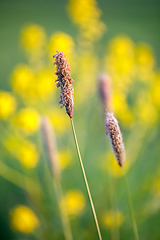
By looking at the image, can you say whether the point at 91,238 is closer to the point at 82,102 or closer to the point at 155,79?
the point at 82,102

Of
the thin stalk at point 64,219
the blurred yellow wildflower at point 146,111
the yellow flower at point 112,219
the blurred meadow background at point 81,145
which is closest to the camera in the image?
the thin stalk at point 64,219

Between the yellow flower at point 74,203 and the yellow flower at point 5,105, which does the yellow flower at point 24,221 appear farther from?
the yellow flower at point 5,105

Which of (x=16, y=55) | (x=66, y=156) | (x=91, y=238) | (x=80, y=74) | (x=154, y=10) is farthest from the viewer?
(x=154, y=10)

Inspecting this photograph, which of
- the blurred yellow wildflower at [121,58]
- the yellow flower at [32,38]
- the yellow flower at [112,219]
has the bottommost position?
the yellow flower at [112,219]

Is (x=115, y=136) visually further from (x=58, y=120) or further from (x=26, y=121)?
(x=58, y=120)

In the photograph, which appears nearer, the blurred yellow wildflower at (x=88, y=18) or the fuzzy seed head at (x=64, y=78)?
the fuzzy seed head at (x=64, y=78)

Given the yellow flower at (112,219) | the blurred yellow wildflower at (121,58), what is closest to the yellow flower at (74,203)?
the yellow flower at (112,219)

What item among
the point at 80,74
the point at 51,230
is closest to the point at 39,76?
the point at 80,74
